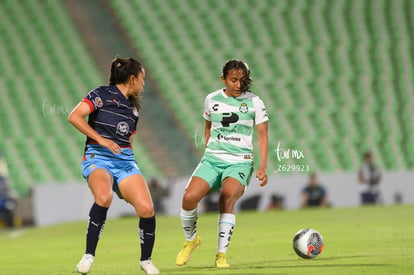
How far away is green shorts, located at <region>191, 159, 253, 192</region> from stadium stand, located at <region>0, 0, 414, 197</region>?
1517 cm

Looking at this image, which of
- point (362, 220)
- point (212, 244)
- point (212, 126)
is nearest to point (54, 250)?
point (212, 244)

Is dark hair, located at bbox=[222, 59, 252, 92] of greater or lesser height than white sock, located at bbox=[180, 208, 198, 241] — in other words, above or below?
above

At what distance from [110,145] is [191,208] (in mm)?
1324

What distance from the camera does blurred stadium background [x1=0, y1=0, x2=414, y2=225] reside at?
2455 cm

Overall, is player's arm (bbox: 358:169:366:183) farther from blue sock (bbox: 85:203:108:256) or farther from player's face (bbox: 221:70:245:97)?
blue sock (bbox: 85:203:108:256)

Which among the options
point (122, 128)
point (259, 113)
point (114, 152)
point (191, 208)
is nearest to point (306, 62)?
point (259, 113)

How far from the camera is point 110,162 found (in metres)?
7.31

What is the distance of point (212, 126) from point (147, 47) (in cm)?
1934

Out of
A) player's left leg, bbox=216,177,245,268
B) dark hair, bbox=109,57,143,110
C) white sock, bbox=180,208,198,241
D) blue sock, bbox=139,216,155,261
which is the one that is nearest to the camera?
blue sock, bbox=139,216,155,261

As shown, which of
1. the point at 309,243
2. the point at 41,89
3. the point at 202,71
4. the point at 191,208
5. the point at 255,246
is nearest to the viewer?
the point at 191,208

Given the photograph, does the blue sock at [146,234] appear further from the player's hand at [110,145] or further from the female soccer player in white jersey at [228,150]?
the female soccer player in white jersey at [228,150]

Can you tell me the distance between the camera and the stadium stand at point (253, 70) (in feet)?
80.4

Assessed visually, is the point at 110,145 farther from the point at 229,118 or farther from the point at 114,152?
the point at 229,118

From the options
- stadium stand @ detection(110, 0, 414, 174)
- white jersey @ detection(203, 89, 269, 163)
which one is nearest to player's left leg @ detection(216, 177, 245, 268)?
white jersey @ detection(203, 89, 269, 163)
